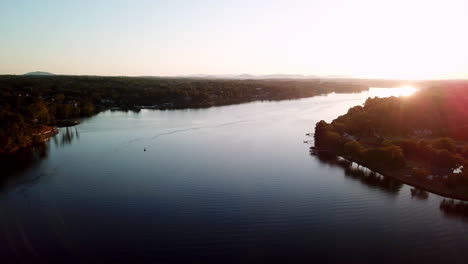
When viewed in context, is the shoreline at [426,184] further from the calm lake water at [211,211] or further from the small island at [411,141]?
the calm lake water at [211,211]

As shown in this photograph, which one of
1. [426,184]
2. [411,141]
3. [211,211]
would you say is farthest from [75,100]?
[426,184]

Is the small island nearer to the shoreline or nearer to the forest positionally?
the shoreline

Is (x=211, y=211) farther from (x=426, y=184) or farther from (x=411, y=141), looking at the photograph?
(x=411, y=141)

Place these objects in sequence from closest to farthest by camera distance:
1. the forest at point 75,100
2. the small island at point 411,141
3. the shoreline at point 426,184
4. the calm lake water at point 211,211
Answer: the calm lake water at point 211,211, the shoreline at point 426,184, the small island at point 411,141, the forest at point 75,100

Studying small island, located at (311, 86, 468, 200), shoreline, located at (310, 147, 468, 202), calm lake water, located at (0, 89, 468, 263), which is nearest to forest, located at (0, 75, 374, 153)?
calm lake water, located at (0, 89, 468, 263)

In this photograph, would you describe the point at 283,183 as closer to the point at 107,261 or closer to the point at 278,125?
the point at 107,261

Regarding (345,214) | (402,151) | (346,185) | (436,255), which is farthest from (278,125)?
(436,255)

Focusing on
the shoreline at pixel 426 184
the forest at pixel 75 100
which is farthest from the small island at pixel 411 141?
the forest at pixel 75 100
